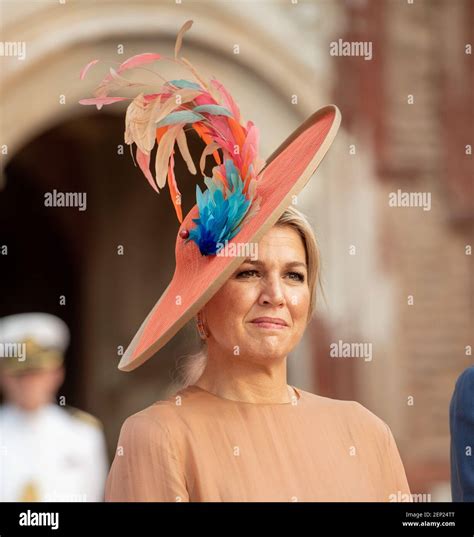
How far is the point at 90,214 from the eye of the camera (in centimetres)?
1065

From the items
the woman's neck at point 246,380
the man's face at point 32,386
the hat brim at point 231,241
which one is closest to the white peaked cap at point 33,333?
the man's face at point 32,386

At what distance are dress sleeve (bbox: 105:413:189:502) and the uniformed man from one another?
2526 millimetres

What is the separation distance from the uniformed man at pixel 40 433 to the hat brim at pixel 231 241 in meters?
2.40

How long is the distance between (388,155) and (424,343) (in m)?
1.20

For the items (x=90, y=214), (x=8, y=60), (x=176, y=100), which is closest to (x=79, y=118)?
(x=90, y=214)

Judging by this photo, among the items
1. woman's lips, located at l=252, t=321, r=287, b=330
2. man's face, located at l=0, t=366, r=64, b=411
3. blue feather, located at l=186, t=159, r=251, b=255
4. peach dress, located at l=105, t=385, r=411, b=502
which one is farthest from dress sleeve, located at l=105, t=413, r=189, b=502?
man's face, located at l=0, t=366, r=64, b=411

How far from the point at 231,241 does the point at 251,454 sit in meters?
0.40

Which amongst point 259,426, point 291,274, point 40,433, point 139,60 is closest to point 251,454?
point 259,426

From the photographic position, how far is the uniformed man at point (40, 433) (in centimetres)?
483

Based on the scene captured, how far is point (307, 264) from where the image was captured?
7.82 feet

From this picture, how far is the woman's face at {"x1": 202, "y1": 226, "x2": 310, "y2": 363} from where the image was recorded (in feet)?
7.50

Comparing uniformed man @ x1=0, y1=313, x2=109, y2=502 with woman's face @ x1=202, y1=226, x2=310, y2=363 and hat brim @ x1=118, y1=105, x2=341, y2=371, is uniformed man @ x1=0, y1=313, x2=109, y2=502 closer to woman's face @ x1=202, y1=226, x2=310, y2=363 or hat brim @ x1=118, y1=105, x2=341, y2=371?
hat brim @ x1=118, y1=105, x2=341, y2=371
